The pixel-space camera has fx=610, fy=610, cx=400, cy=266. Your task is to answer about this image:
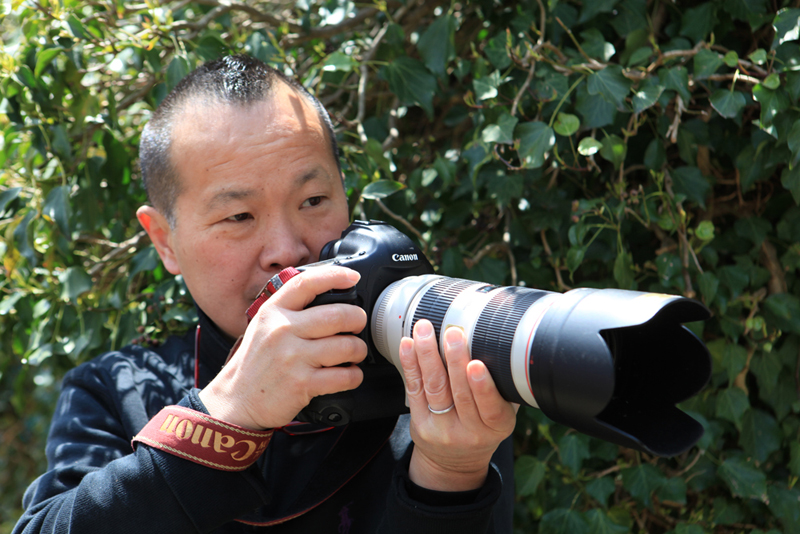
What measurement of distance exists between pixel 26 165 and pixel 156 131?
0.50 metres

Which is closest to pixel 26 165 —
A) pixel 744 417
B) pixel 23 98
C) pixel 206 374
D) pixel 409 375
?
pixel 23 98

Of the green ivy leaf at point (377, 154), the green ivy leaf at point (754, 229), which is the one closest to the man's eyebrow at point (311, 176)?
the green ivy leaf at point (377, 154)

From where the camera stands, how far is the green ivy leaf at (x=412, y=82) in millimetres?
1297

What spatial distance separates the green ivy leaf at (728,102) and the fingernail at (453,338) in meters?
0.66

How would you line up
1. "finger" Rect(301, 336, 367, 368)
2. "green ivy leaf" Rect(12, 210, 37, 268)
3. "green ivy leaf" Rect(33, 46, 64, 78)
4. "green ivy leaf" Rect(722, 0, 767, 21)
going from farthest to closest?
"green ivy leaf" Rect(12, 210, 37, 268) < "green ivy leaf" Rect(33, 46, 64, 78) < "green ivy leaf" Rect(722, 0, 767, 21) < "finger" Rect(301, 336, 367, 368)

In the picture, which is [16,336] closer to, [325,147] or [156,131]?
[156,131]

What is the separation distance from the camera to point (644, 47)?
3.66 ft

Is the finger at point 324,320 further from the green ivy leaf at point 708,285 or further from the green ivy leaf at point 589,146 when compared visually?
the green ivy leaf at point 708,285

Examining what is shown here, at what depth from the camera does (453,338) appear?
71cm

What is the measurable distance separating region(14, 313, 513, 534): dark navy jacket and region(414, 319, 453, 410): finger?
16 centimetres

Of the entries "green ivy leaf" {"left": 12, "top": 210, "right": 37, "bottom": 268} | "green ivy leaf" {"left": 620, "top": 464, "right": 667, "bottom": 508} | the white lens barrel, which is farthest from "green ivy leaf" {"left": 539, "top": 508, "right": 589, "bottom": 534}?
"green ivy leaf" {"left": 12, "top": 210, "right": 37, "bottom": 268}

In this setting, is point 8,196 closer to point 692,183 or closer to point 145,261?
point 145,261

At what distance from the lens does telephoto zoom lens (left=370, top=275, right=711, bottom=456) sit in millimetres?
597

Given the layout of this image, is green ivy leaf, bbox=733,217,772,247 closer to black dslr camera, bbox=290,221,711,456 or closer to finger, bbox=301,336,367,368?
black dslr camera, bbox=290,221,711,456
